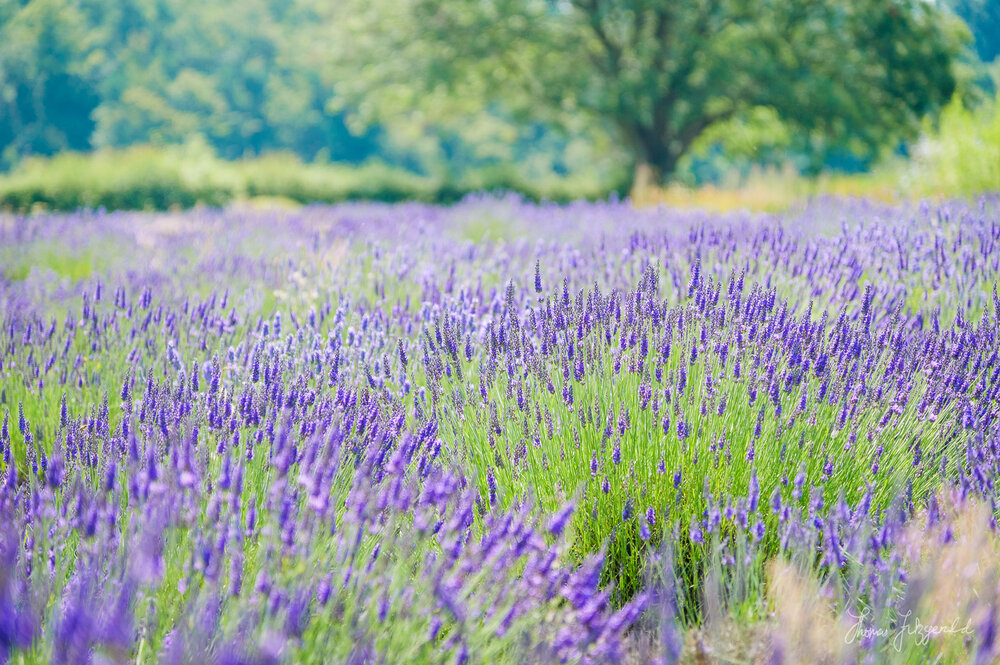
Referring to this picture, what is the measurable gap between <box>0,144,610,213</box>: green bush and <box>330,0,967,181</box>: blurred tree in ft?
7.16

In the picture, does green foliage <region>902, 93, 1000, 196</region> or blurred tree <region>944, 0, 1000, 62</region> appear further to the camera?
blurred tree <region>944, 0, 1000, 62</region>

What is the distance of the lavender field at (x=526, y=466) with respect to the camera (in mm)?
1393

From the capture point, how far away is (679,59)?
53.1 feet

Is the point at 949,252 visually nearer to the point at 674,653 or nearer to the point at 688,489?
the point at 688,489

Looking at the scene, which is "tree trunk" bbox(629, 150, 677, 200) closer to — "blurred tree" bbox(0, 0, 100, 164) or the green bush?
the green bush

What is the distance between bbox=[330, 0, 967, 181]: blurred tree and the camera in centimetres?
1550

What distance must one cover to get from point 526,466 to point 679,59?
1579cm

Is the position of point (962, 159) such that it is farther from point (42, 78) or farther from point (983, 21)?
point (42, 78)

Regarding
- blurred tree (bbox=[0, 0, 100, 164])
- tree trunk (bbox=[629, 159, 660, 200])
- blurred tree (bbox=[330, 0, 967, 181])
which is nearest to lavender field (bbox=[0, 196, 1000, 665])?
tree trunk (bbox=[629, 159, 660, 200])

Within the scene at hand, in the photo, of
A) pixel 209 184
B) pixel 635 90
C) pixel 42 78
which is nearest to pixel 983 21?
pixel 635 90


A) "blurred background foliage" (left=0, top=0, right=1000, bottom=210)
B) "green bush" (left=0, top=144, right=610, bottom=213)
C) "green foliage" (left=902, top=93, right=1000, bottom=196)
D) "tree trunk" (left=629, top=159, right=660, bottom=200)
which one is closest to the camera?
"green foliage" (left=902, top=93, right=1000, bottom=196)

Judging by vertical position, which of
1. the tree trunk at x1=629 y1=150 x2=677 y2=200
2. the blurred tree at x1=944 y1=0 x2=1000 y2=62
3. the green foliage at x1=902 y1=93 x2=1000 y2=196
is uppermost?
the blurred tree at x1=944 y1=0 x2=1000 y2=62

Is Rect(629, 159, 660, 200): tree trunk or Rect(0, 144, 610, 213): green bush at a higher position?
Rect(629, 159, 660, 200): tree trunk

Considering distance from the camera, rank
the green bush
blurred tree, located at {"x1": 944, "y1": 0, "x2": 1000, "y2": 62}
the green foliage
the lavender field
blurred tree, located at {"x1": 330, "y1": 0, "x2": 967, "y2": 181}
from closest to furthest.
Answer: the lavender field
the green foliage
blurred tree, located at {"x1": 944, "y1": 0, "x2": 1000, "y2": 62}
the green bush
blurred tree, located at {"x1": 330, "y1": 0, "x2": 967, "y2": 181}
